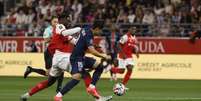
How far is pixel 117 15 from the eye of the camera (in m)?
34.2

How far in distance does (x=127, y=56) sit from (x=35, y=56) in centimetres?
745

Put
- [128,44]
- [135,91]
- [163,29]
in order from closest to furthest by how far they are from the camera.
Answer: [135,91] → [128,44] → [163,29]

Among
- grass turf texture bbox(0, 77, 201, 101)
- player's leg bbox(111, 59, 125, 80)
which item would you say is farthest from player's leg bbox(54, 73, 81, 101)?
player's leg bbox(111, 59, 125, 80)

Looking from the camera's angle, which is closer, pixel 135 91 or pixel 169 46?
pixel 135 91

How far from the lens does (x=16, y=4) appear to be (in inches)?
1517

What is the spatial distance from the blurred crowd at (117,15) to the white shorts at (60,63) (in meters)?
14.0

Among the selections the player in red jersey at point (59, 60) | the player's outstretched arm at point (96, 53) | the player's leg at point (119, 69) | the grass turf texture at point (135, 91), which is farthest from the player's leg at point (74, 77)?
the player's leg at point (119, 69)

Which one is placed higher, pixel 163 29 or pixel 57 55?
pixel 57 55

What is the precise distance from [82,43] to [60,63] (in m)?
1.14

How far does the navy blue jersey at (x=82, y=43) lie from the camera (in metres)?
16.9

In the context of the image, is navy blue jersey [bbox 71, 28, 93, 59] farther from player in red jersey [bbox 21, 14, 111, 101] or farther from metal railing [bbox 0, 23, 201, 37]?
metal railing [bbox 0, 23, 201, 37]

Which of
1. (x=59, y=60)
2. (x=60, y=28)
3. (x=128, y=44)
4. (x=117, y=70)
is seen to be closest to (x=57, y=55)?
(x=59, y=60)

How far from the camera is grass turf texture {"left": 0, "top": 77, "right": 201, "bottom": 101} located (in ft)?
65.1

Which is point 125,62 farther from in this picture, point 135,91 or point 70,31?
point 70,31
